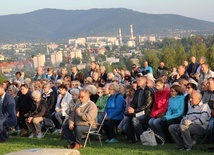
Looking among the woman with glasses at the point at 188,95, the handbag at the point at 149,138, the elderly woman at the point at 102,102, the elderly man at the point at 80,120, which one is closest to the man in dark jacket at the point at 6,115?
the elderly man at the point at 80,120

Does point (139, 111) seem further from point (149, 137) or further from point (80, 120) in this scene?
point (80, 120)

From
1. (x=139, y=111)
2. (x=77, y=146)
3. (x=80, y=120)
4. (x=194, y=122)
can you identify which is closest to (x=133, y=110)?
(x=139, y=111)

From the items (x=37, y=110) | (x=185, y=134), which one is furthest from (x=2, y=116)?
(x=185, y=134)

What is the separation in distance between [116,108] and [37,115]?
90.5 inches

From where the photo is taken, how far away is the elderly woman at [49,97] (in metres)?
11.9

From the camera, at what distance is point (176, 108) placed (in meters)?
8.88

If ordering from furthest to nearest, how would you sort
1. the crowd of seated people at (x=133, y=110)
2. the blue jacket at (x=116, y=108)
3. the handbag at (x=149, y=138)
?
1. the blue jacket at (x=116, y=108)
2. the handbag at (x=149, y=138)
3. the crowd of seated people at (x=133, y=110)

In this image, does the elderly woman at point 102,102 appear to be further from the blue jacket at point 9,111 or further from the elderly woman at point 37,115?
the blue jacket at point 9,111

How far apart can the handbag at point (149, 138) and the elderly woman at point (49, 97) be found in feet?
11.4

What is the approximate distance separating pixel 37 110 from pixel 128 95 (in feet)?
8.35

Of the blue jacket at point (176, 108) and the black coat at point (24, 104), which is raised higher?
the blue jacket at point (176, 108)

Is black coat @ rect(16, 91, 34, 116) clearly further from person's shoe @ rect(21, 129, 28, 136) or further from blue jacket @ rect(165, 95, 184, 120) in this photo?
blue jacket @ rect(165, 95, 184, 120)

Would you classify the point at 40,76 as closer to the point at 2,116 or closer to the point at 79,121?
the point at 2,116

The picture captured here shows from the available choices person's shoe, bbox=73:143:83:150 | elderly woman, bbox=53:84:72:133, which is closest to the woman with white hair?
elderly woman, bbox=53:84:72:133
